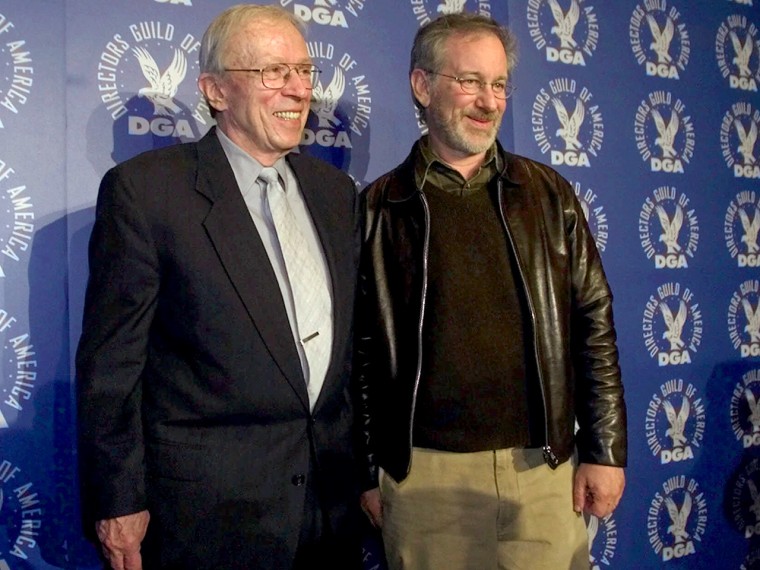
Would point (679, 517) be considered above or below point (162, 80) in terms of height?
below

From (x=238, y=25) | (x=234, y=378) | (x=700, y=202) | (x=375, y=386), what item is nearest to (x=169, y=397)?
(x=234, y=378)

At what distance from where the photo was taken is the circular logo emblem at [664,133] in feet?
10.2

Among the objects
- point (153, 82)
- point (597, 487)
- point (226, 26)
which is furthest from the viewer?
point (153, 82)

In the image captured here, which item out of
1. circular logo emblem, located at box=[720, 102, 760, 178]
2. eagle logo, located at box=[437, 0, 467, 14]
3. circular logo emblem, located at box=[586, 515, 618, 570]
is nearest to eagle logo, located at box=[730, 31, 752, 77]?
circular logo emblem, located at box=[720, 102, 760, 178]

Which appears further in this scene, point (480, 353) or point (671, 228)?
point (671, 228)

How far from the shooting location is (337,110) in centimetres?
248

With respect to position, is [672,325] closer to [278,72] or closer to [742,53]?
[742,53]

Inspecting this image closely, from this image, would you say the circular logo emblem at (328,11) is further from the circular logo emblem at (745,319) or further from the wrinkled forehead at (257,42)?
the circular logo emblem at (745,319)

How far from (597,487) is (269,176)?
121 centimetres

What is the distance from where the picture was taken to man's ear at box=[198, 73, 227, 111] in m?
1.85

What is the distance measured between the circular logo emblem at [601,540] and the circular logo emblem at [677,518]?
0.66ft

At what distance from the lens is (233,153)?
1.82 meters

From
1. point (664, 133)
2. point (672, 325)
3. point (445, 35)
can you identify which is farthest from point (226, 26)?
point (672, 325)

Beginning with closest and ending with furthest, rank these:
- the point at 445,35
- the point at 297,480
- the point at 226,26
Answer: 1. the point at 297,480
2. the point at 226,26
3. the point at 445,35
